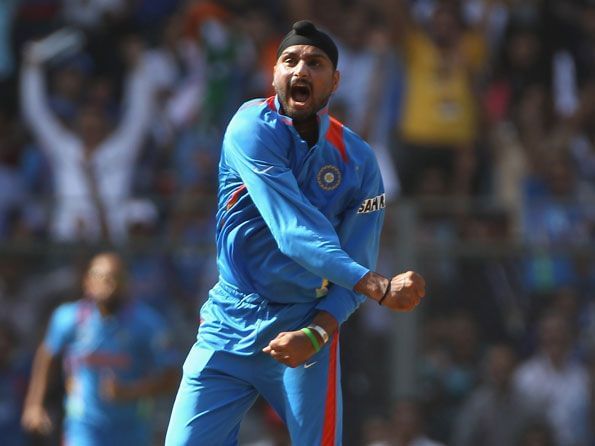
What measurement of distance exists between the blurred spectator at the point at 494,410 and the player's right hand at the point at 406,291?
608 centimetres

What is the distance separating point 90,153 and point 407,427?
3894mm

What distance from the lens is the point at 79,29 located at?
13.6 metres

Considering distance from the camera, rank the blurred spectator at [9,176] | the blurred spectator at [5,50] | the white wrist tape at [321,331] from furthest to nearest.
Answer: the blurred spectator at [5,50] < the blurred spectator at [9,176] < the white wrist tape at [321,331]

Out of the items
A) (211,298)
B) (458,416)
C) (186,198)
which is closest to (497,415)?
(458,416)

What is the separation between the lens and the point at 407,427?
10703 mm

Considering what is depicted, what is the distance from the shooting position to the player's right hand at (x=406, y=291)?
533cm

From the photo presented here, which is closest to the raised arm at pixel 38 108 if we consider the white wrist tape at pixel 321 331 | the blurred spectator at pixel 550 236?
the blurred spectator at pixel 550 236

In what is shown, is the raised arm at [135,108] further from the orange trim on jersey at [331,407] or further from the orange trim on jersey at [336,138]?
the orange trim on jersey at [331,407]

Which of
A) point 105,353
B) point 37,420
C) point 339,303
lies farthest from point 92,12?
point 339,303

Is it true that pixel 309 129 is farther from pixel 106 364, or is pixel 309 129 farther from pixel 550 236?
pixel 550 236

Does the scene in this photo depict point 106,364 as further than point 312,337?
Yes

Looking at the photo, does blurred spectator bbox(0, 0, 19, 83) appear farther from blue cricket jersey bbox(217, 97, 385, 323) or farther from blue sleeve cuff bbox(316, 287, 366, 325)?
blue sleeve cuff bbox(316, 287, 366, 325)

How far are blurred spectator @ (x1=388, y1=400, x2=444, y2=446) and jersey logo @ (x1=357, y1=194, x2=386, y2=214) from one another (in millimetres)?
4845

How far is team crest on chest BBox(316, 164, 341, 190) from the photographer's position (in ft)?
19.8
